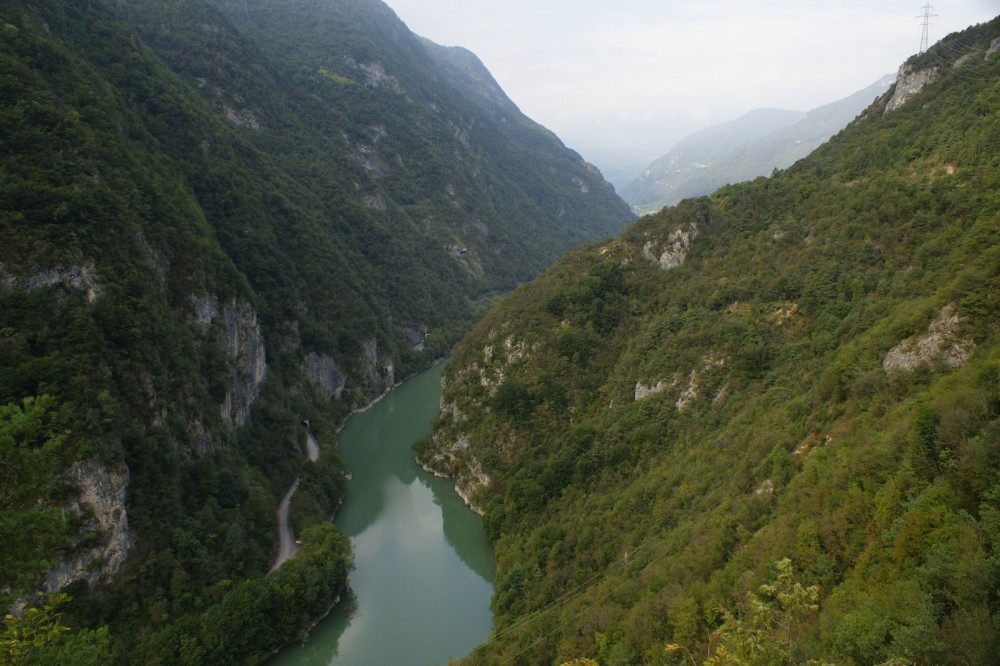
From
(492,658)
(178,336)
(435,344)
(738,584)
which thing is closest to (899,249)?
(738,584)

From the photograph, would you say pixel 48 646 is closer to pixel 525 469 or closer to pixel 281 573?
pixel 281 573

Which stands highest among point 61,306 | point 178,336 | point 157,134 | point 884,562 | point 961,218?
point 961,218

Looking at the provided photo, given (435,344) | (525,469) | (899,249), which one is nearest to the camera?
(899,249)

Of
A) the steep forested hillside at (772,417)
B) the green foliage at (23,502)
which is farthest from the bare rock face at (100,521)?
the green foliage at (23,502)

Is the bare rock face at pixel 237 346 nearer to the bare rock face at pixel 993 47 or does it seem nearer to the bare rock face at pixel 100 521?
the bare rock face at pixel 100 521

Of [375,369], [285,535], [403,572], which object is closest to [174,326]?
[285,535]

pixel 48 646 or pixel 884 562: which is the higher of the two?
pixel 884 562

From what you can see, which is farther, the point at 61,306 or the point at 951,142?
the point at 61,306

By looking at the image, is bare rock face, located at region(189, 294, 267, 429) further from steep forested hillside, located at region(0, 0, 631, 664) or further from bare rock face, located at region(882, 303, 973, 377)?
bare rock face, located at region(882, 303, 973, 377)
